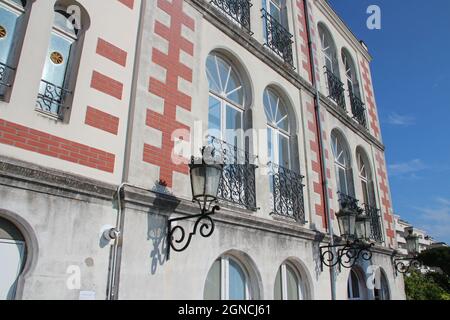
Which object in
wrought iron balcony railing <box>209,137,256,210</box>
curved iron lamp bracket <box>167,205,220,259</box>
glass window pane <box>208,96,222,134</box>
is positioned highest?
glass window pane <box>208,96,222,134</box>

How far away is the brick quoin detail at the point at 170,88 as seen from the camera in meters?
4.47

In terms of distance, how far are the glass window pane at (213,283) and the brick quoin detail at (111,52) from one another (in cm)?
Result: 286

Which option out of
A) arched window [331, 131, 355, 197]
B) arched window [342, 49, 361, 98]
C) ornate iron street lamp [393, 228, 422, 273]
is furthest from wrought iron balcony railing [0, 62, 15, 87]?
arched window [342, 49, 361, 98]

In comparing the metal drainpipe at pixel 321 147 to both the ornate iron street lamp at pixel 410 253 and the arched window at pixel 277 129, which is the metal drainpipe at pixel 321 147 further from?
the ornate iron street lamp at pixel 410 253

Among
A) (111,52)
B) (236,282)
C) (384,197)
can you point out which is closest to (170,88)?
(111,52)

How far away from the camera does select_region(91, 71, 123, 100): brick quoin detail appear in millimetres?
4120

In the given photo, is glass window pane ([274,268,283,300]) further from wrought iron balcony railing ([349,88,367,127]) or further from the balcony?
wrought iron balcony railing ([349,88,367,127])

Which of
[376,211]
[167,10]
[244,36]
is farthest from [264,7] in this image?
[376,211]

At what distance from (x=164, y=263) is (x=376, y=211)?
7.39 meters

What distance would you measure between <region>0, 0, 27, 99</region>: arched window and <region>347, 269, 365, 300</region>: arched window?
7.21m

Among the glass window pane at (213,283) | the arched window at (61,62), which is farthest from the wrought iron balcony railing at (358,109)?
the arched window at (61,62)

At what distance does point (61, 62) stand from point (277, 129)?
13.8 feet

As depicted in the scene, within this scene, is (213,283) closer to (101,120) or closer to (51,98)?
(101,120)

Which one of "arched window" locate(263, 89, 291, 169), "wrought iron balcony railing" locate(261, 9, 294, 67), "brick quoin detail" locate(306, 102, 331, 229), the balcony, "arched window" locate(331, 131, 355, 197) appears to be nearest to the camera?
"arched window" locate(263, 89, 291, 169)
